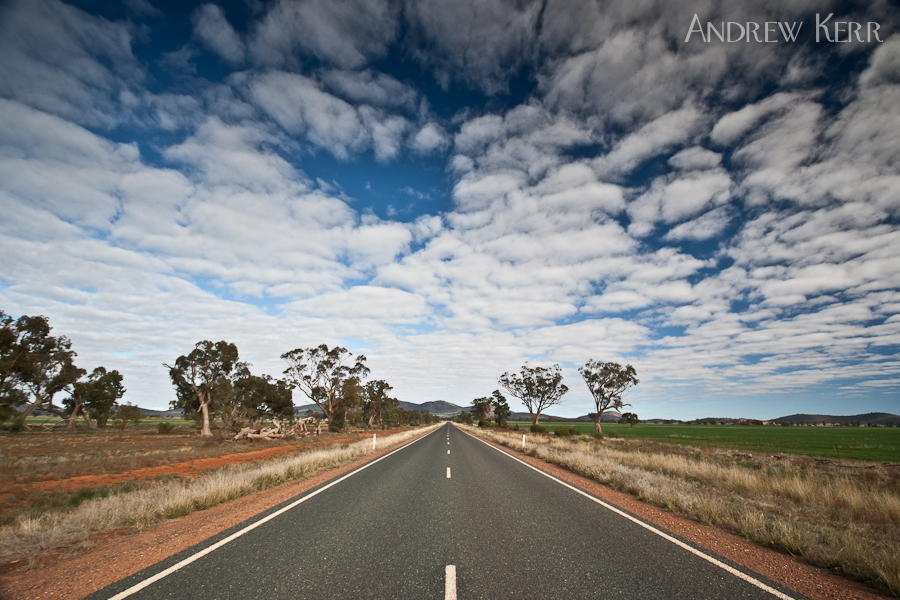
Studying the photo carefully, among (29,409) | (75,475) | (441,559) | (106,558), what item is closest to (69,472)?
(75,475)

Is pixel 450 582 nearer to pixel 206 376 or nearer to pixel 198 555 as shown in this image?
pixel 198 555

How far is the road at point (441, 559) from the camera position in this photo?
4.01 meters

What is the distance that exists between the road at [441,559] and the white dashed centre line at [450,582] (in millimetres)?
16

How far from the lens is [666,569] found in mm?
4684

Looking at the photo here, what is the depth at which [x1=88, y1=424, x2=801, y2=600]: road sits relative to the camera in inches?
158

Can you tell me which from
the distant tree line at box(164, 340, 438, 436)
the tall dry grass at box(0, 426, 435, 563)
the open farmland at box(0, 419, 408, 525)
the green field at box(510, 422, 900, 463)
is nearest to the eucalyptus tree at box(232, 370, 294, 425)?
the distant tree line at box(164, 340, 438, 436)

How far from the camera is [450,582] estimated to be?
4.17m

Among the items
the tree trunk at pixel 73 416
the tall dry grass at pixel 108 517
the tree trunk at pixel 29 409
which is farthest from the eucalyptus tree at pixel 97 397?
the tall dry grass at pixel 108 517

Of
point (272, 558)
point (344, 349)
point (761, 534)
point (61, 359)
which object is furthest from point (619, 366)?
point (61, 359)

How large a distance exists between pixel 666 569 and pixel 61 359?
6433cm

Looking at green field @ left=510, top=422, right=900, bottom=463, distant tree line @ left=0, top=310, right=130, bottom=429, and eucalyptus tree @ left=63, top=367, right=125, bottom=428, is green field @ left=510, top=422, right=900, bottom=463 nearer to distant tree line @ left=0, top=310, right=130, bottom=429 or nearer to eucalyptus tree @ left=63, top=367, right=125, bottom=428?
distant tree line @ left=0, top=310, right=130, bottom=429

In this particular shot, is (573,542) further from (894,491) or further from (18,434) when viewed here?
(18,434)

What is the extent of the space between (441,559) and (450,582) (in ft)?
2.62

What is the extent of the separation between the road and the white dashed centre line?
0.6 inches
